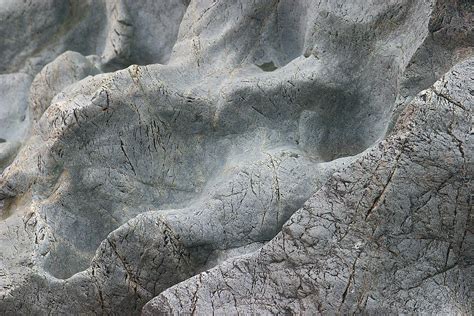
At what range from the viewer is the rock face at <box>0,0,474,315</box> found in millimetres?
3338

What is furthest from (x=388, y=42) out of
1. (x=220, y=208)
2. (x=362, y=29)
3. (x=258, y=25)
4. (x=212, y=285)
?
(x=212, y=285)

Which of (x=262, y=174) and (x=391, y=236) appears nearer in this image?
(x=391, y=236)

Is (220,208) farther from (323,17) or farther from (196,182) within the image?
(323,17)

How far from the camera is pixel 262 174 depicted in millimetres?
3924

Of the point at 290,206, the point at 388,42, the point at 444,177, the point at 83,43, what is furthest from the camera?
the point at 83,43

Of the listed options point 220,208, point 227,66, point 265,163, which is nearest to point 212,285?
point 220,208

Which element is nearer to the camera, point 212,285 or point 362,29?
point 212,285

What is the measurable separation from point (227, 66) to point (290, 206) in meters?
1.27

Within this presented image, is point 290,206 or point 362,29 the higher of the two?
point 362,29

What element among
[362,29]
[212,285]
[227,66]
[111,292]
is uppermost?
[362,29]

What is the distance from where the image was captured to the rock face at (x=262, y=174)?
334 centimetres

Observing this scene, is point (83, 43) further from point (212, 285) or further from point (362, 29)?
point (212, 285)

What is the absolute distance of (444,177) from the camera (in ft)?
10.7

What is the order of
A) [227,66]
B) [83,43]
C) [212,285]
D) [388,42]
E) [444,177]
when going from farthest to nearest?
[83,43] → [227,66] → [388,42] → [212,285] → [444,177]
